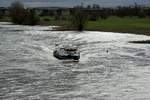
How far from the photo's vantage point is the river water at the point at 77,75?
5309cm

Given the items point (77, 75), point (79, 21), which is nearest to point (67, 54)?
point (77, 75)

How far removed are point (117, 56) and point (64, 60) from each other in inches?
435

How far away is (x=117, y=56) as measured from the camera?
91.7m

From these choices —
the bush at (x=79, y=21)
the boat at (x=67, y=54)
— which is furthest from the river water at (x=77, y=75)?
the bush at (x=79, y=21)

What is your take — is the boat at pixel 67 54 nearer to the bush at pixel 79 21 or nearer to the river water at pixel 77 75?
the river water at pixel 77 75

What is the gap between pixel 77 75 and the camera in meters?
66.6

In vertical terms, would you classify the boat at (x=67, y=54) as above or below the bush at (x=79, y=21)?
above

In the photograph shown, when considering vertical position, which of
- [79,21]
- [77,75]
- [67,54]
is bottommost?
[79,21]

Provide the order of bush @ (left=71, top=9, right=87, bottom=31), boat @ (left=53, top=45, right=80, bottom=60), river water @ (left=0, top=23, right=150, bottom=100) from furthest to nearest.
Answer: bush @ (left=71, top=9, right=87, bottom=31) < boat @ (left=53, top=45, right=80, bottom=60) < river water @ (left=0, top=23, right=150, bottom=100)

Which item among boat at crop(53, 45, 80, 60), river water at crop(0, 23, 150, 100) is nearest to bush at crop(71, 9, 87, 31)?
river water at crop(0, 23, 150, 100)

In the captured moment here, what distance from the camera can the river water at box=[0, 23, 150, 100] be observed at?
174 feet

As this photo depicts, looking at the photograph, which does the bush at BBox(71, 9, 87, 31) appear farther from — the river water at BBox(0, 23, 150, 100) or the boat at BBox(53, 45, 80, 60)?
the boat at BBox(53, 45, 80, 60)

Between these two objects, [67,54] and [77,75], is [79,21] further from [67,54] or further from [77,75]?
[77,75]

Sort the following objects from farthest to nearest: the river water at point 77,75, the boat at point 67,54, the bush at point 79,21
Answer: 1. the bush at point 79,21
2. the boat at point 67,54
3. the river water at point 77,75
